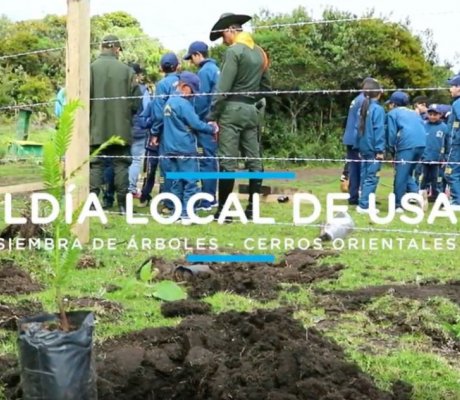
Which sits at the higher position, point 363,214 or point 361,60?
point 361,60

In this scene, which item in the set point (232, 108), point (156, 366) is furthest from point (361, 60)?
point (156, 366)

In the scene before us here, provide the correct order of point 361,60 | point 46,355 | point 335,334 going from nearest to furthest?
point 46,355
point 335,334
point 361,60

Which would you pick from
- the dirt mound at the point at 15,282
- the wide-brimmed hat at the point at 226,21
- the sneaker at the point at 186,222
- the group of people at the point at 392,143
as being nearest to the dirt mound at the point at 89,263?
the dirt mound at the point at 15,282

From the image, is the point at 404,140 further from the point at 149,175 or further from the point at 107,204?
the point at 107,204

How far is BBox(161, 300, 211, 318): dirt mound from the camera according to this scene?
234 inches

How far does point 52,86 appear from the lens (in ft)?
72.0

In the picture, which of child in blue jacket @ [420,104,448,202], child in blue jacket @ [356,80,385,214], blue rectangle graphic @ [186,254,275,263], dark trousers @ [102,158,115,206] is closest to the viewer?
blue rectangle graphic @ [186,254,275,263]

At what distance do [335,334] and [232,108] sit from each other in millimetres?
4757

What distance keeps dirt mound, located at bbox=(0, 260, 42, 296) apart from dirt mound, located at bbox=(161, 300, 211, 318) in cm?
121

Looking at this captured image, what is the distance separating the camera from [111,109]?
10.4 metres

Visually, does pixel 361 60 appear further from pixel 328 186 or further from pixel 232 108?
pixel 232 108

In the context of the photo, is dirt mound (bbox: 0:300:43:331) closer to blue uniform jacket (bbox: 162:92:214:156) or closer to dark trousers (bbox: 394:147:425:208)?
blue uniform jacket (bbox: 162:92:214:156)

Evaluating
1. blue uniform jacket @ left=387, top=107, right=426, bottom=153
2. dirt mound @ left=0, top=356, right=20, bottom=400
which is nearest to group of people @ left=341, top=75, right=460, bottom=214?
blue uniform jacket @ left=387, top=107, right=426, bottom=153

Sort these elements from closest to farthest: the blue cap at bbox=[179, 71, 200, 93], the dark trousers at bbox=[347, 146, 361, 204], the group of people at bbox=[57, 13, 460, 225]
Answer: the group of people at bbox=[57, 13, 460, 225] → the blue cap at bbox=[179, 71, 200, 93] → the dark trousers at bbox=[347, 146, 361, 204]
